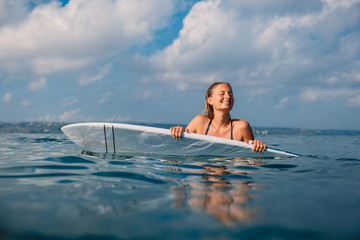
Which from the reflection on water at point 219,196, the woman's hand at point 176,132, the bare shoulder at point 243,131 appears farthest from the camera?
the bare shoulder at point 243,131

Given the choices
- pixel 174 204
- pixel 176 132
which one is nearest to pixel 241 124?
pixel 176 132

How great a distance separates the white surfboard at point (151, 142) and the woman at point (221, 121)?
406mm

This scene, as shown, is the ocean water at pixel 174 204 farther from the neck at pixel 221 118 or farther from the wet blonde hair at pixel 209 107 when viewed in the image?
the wet blonde hair at pixel 209 107

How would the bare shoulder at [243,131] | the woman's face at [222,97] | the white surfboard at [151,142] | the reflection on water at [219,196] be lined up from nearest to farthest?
the reflection on water at [219,196], the white surfboard at [151,142], the woman's face at [222,97], the bare shoulder at [243,131]

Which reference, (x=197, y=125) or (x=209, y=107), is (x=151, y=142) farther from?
(x=209, y=107)

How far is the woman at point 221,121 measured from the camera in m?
4.70

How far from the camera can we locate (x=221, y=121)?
484 cm

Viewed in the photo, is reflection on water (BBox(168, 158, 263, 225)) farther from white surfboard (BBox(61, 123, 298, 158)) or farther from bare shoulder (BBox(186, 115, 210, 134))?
bare shoulder (BBox(186, 115, 210, 134))

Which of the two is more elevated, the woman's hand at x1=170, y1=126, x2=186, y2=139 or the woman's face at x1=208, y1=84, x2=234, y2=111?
the woman's face at x1=208, y1=84, x2=234, y2=111

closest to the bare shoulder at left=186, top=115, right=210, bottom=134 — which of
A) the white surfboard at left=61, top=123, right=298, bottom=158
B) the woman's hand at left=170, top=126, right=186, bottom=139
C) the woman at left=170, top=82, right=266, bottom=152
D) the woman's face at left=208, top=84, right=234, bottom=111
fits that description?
the woman at left=170, top=82, right=266, bottom=152

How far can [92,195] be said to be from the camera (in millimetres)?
1973

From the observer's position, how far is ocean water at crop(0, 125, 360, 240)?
1312mm

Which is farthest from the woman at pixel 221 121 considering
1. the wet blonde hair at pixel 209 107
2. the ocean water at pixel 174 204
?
the ocean water at pixel 174 204

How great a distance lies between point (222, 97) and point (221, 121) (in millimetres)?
459
